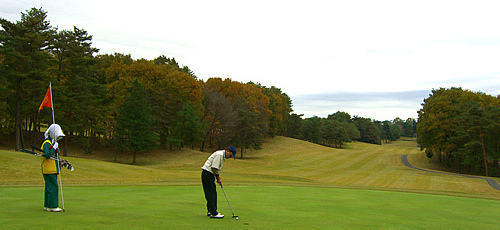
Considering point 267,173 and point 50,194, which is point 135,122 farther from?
point 50,194

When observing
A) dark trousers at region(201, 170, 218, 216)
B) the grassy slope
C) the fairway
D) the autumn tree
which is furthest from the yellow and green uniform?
the autumn tree

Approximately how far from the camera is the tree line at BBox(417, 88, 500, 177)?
2045 inches

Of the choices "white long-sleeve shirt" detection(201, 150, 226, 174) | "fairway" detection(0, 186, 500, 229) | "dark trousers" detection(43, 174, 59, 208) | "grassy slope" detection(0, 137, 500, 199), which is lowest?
"grassy slope" detection(0, 137, 500, 199)

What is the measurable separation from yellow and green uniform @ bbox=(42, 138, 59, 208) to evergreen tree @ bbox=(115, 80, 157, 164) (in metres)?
40.8

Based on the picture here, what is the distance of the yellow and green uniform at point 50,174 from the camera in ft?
30.1

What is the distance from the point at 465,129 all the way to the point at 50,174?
6010 centimetres

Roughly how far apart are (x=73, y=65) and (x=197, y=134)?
20352 mm

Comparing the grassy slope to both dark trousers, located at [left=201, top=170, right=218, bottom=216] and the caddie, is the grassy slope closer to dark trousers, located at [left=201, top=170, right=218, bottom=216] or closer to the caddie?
the caddie

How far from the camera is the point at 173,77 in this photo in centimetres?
5684

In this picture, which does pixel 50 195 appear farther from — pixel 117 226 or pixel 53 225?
pixel 117 226

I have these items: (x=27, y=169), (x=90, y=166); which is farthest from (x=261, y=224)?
(x=90, y=166)

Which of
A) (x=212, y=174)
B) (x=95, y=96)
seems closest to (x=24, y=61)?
(x=95, y=96)

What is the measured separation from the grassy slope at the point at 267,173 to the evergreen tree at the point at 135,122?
341 centimetres

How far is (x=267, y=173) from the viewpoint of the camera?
46.3m
